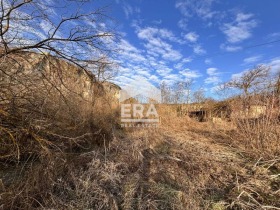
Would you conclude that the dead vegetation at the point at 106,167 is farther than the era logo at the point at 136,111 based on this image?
No

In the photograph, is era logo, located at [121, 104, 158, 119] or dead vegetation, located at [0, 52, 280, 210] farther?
era logo, located at [121, 104, 158, 119]

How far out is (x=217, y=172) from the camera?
10.3 feet

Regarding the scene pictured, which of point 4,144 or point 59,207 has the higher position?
point 4,144

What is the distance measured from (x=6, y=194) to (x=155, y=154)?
2.61m

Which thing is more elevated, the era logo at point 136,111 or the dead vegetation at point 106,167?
the era logo at point 136,111

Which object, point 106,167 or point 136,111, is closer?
point 106,167

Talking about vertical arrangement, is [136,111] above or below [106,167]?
Answer: above

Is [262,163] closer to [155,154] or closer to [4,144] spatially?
[155,154]

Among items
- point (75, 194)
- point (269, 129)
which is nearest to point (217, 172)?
point (269, 129)

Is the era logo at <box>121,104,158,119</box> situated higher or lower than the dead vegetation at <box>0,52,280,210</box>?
higher

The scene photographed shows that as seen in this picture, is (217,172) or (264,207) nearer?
(264,207)

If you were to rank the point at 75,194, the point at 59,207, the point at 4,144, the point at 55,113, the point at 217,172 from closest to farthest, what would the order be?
the point at 59,207 → the point at 75,194 → the point at 4,144 → the point at 217,172 → the point at 55,113

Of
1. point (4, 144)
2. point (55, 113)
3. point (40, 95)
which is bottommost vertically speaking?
point (4, 144)

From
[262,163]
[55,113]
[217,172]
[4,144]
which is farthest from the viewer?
[55,113]
